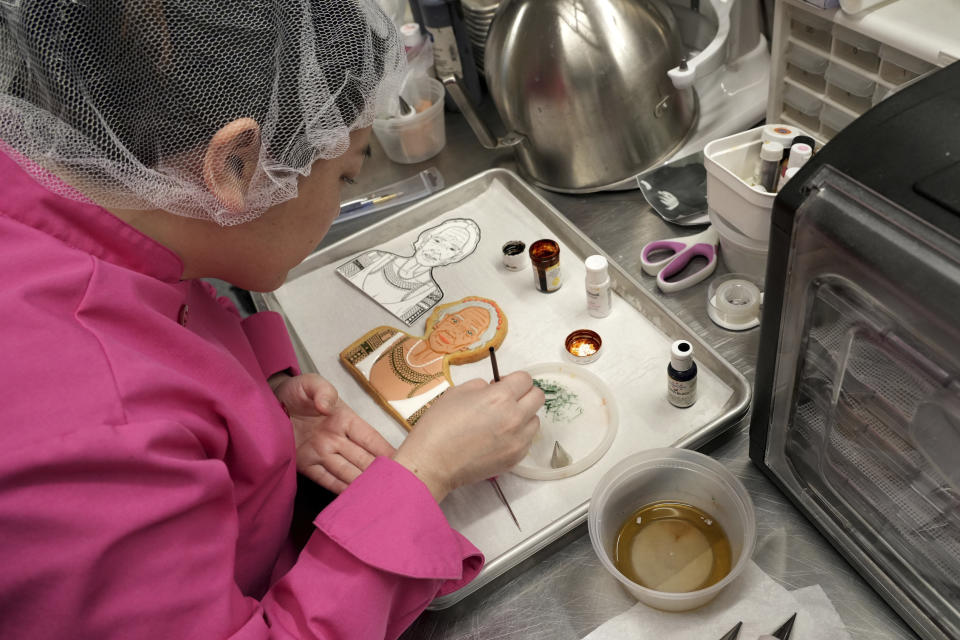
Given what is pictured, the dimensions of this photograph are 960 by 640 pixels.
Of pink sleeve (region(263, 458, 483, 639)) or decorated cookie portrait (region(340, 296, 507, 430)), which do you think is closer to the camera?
pink sleeve (region(263, 458, 483, 639))

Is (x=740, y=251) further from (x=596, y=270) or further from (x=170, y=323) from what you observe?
(x=170, y=323)

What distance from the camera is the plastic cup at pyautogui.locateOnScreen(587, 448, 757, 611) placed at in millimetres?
696

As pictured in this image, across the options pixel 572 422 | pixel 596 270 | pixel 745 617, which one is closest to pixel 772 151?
pixel 596 270

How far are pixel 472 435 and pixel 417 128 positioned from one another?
2.63ft

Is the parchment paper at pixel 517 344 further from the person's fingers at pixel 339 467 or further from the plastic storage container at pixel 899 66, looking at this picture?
the plastic storage container at pixel 899 66

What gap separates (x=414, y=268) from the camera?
1162mm

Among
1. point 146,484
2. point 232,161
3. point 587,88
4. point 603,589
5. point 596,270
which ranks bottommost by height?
point 603,589

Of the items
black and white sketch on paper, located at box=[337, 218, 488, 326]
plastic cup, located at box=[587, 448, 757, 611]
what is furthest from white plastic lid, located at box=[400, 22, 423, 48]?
plastic cup, located at box=[587, 448, 757, 611]

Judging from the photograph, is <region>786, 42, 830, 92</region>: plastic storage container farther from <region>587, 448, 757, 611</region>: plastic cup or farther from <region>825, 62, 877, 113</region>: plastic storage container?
<region>587, 448, 757, 611</region>: plastic cup

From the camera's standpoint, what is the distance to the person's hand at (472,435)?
29.8 inches

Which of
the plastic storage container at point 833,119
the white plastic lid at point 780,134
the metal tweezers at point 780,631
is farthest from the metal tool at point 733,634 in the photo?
the plastic storage container at point 833,119

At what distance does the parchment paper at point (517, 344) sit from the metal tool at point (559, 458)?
0.02 meters

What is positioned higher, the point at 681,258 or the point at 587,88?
the point at 587,88

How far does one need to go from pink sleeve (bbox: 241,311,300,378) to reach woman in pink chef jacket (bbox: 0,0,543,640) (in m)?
0.19
